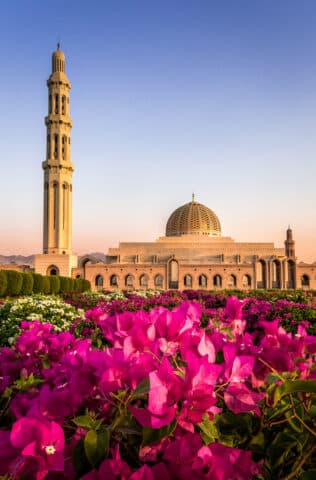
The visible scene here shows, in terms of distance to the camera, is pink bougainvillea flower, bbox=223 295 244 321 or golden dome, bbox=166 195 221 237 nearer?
pink bougainvillea flower, bbox=223 295 244 321

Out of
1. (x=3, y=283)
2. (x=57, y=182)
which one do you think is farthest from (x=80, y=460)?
(x=57, y=182)

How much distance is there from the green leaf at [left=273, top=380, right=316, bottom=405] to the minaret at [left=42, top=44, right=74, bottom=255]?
38.7 meters

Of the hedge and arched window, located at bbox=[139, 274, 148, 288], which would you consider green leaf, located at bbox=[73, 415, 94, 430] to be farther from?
arched window, located at bbox=[139, 274, 148, 288]

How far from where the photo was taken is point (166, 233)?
5188cm

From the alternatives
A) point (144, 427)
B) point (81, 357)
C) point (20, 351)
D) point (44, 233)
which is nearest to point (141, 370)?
point (144, 427)

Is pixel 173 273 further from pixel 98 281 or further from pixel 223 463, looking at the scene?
pixel 223 463

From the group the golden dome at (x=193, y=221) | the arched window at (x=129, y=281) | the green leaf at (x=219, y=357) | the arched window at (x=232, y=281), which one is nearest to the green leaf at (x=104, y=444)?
the green leaf at (x=219, y=357)

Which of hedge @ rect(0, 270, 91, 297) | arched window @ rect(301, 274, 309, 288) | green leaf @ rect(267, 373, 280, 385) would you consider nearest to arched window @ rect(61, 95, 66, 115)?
hedge @ rect(0, 270, 91, 297)

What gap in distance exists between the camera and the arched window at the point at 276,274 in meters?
39.7

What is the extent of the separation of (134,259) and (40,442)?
41940 mm

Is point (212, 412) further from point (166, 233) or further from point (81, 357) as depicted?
point (166, 233)

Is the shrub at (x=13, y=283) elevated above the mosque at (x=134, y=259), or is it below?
below

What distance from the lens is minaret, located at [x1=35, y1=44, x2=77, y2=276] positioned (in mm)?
38094

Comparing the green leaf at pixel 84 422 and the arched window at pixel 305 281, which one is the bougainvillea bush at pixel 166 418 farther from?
the arched window at pixel 305 281
